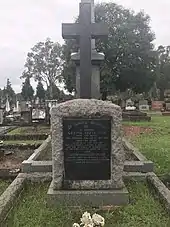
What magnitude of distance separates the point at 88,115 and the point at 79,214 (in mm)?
1452

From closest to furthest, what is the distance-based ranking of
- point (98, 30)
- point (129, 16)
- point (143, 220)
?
1. point (143, 220)
2. point (98, 30)
3. point (129, 16)

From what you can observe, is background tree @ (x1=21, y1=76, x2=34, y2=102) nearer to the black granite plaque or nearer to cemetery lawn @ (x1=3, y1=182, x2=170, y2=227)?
the black granite plaque

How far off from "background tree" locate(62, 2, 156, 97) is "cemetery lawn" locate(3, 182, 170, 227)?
2228 centimetres

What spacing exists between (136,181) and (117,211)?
1306 millimetres

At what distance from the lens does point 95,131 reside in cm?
543

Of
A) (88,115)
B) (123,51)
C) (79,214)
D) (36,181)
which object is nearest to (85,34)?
(88,115)

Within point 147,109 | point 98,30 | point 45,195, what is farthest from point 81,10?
point 147,109

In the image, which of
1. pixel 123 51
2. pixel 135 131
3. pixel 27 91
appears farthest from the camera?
pixel 27 91

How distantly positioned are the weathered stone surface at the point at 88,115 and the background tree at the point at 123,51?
22.0 meters

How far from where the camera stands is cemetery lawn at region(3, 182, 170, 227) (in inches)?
178

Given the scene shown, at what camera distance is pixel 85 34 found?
661 centimetres

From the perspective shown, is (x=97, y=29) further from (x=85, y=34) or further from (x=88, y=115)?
(x=88, y=115)

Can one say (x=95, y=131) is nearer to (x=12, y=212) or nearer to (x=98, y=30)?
(x=12, y=212)

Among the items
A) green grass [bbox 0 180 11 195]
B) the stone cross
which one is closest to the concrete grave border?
green grass [bbox 0 180 11 195]
